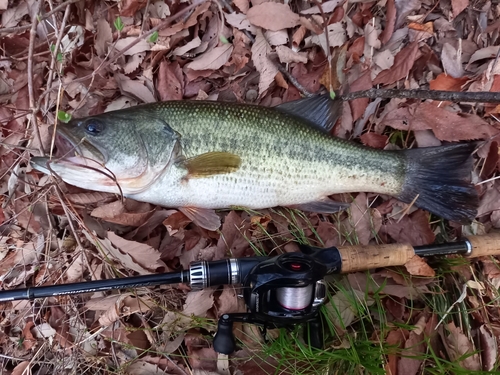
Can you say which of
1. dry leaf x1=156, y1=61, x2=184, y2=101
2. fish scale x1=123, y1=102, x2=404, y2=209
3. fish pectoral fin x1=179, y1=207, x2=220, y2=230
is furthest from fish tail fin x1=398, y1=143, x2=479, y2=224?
dry leaf x1=156, y1=61, x2=184, y2=101

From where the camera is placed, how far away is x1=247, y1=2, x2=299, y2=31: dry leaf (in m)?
2.74

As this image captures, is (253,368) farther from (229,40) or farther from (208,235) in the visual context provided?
(229,40)

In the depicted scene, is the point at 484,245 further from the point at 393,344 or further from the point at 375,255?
the point at 393,344

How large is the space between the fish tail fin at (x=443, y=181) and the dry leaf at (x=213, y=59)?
1.45 metres

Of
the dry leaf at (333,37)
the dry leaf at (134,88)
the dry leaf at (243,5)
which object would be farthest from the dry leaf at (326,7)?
the dry leaf at (134,88)

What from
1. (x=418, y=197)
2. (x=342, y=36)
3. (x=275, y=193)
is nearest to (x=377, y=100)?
(x=342, y=36)

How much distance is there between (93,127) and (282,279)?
1497 mm

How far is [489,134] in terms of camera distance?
104 inches

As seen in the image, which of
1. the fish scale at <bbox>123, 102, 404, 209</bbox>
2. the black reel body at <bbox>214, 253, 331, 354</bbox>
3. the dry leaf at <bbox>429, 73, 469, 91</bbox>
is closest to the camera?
the black reel body at <bbox>214, 253, 331, 354</bbox>

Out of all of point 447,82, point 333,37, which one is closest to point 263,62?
point 333,37

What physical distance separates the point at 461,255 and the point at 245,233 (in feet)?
4.62

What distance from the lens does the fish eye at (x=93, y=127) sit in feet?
7.89

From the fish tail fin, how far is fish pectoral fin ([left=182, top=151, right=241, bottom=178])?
1.19 metres

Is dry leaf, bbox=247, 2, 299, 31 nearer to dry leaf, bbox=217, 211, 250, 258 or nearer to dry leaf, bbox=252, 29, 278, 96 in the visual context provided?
dry leaf, bbox=252, 29, 278, 96
